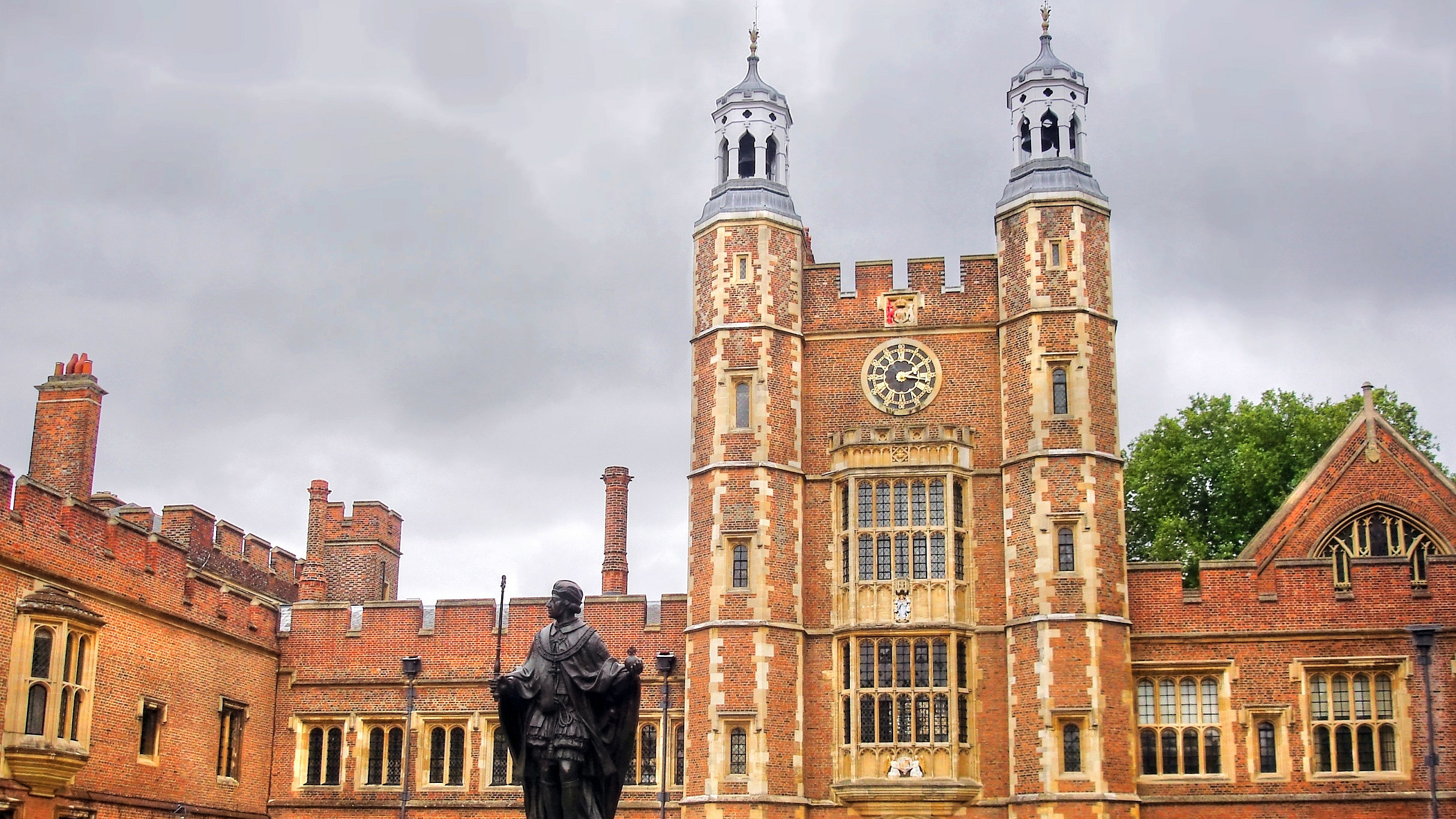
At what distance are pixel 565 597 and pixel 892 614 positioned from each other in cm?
1887

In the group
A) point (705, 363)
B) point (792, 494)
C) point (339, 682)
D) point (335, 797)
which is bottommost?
point (335, 797)

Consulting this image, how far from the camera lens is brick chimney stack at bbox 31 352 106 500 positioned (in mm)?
30312

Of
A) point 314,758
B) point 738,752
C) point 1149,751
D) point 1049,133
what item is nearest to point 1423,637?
point 1149,751

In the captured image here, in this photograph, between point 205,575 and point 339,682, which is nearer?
point 205,575

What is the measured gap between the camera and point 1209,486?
41.8 meters

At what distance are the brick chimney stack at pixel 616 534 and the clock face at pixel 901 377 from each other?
247 inches

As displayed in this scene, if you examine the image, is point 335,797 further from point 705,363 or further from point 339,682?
point 705,363

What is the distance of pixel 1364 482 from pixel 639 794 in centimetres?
1459

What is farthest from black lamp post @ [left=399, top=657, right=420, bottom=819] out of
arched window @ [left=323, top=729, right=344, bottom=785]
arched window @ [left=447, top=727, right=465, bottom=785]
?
arched window @ [left=323, top=729, right=344, bottom=785]

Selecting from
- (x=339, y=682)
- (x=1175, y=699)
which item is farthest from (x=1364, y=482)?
(x=339, y=682)

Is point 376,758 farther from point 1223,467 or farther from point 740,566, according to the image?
point 1223,467

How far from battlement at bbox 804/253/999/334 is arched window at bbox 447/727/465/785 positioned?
997cm

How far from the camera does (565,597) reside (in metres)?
12.9

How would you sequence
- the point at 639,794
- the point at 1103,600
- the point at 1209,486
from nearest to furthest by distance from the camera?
1. the point at 1103,600
2. the point at 639,794
3. the point at 1209,486
